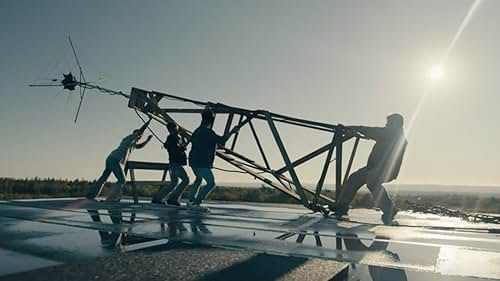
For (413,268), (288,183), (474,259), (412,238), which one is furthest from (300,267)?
(288,183)

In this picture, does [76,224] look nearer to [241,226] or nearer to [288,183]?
[241,226]

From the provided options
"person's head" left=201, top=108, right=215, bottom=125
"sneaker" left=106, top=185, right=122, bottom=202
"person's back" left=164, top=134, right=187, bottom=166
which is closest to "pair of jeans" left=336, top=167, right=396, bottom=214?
"person's head" left=201, top=108, right=215, bottom=125

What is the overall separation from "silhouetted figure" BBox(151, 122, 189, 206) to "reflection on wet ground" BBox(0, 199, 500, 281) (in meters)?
3.33

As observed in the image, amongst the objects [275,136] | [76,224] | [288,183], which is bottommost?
[76,224]

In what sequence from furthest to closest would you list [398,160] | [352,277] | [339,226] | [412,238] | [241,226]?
1. [398,160]
2. [339,226]
3. [241,226]
4. [412,238]
5. [352,277]

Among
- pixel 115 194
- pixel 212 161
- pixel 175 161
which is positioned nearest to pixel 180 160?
pixel 175 161

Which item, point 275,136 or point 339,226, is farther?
point 275,136

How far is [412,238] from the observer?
7.19m

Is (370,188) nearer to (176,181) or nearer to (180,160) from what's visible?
(180,160)

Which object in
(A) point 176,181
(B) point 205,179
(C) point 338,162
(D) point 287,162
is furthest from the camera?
(A) point 176,181

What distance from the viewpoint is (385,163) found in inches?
420

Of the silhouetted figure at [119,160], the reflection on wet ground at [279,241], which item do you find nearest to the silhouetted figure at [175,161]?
the silhouetted figure at [119,160]

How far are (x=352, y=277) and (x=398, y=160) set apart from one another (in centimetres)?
698

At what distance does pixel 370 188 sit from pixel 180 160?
5.02 meters
